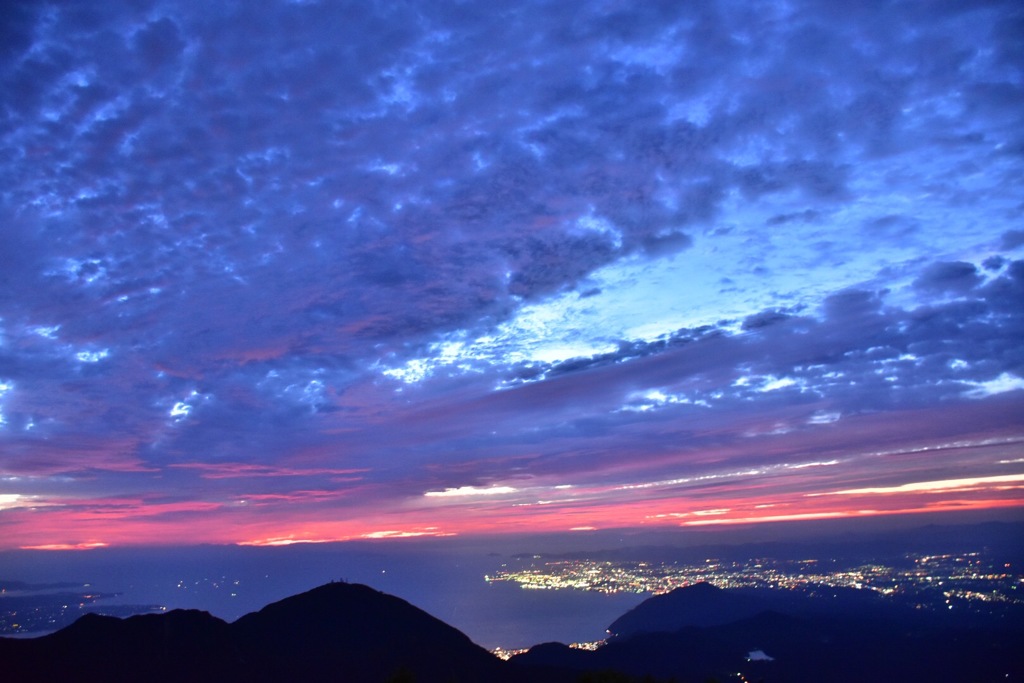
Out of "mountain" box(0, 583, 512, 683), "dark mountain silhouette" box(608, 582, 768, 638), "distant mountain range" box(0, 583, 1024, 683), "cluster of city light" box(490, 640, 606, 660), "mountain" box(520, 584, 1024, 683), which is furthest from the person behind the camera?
"dark mountain silhouette" box(608, 582, 768, 638)

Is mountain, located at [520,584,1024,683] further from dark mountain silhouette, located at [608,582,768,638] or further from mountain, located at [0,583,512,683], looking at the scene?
mountain, located at [0,583,512,683]

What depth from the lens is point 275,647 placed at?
3597cm

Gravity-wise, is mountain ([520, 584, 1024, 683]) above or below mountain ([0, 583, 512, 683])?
below

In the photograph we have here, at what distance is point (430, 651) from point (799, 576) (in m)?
96.1

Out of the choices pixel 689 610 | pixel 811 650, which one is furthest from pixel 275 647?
pixel 689 610

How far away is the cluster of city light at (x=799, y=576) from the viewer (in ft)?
280

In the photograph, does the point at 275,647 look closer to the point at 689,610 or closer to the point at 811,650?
the point at 811,650

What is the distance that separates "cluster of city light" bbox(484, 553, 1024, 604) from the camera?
8541 centimetres

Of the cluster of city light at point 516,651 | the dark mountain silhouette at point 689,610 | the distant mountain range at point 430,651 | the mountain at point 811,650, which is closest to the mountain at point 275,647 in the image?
the distant mountain range at point 430,651

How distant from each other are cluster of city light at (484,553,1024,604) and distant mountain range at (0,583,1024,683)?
2561 centimetres

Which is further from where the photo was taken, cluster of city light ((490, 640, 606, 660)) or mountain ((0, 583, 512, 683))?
cluster of city light ((490, 640, 606, 660))

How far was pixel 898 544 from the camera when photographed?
154 meters

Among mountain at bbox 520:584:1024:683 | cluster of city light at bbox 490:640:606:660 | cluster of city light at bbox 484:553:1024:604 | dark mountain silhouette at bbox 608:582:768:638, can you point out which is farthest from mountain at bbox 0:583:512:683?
cluster of city light at bbox 484:553:1024:604

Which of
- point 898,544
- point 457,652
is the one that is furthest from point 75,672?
point 898,544
